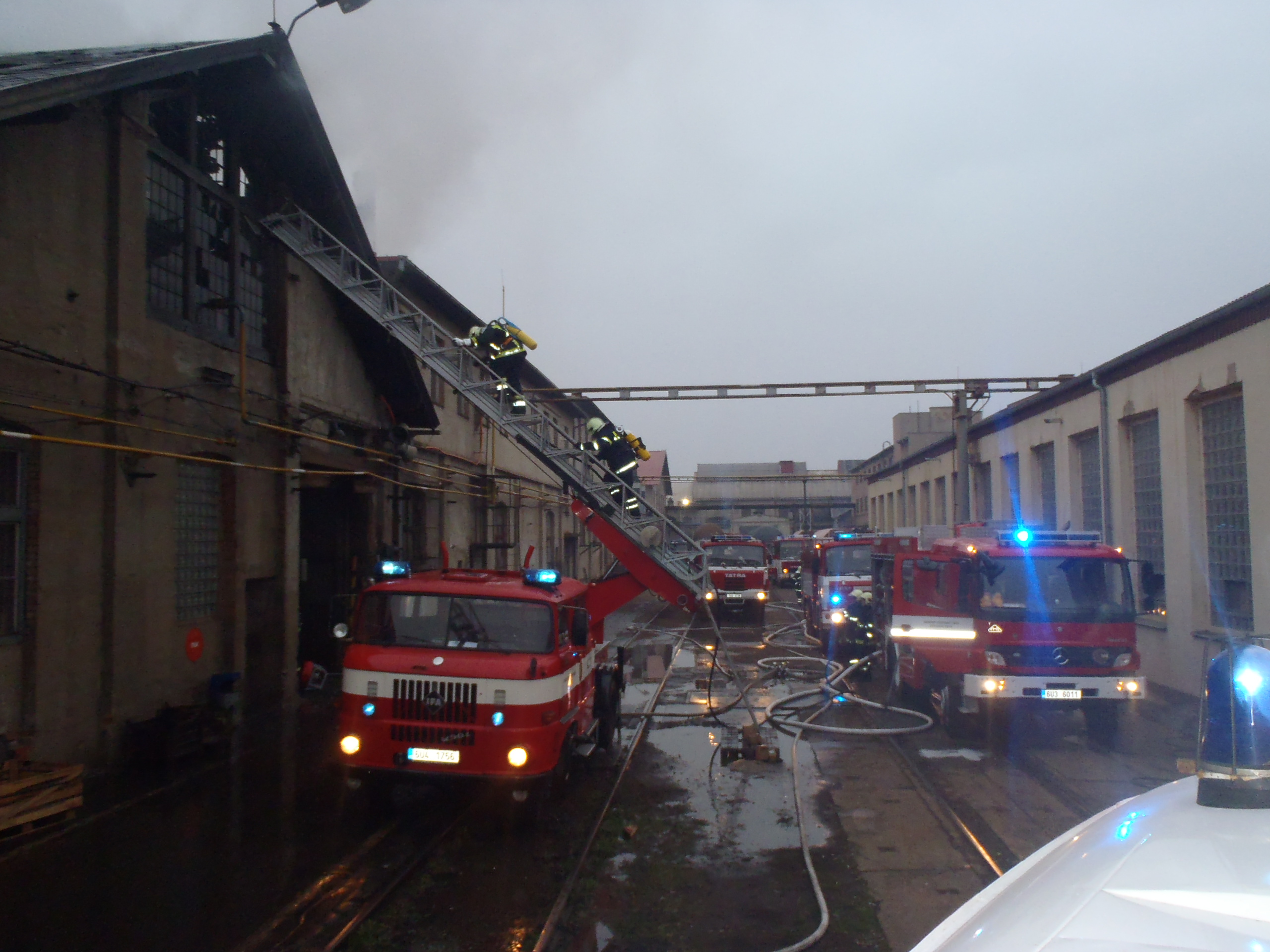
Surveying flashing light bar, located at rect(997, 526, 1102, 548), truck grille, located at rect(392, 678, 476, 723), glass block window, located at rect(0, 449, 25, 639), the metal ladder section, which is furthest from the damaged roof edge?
glass block window, located at rect(0, 449, 25, 639)

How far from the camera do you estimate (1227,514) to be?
13.1 meters

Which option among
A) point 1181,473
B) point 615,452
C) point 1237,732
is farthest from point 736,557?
point 1237,732

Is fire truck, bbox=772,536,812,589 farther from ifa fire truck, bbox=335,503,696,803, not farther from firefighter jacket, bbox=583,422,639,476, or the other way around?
ifa fire truck, bbox=335,503,696,803

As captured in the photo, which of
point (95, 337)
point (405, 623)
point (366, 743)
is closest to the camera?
point (366, 743)

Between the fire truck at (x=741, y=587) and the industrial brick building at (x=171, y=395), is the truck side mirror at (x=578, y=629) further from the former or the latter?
the fire truck at (x=741, y=587)

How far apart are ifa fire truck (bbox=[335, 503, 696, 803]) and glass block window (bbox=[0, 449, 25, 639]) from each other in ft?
9.86

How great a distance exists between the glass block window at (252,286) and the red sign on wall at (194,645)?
3938 millimetres

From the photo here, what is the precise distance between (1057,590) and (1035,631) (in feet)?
2.16

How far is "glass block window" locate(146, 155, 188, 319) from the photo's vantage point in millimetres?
9945

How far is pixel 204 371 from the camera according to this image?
10.5m

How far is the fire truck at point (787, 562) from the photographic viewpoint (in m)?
39.7

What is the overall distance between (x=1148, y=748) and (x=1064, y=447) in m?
9.83

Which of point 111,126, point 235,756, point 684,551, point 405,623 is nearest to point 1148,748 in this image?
point 684,551

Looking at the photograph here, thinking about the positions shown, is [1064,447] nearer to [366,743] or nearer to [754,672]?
[754,672]
